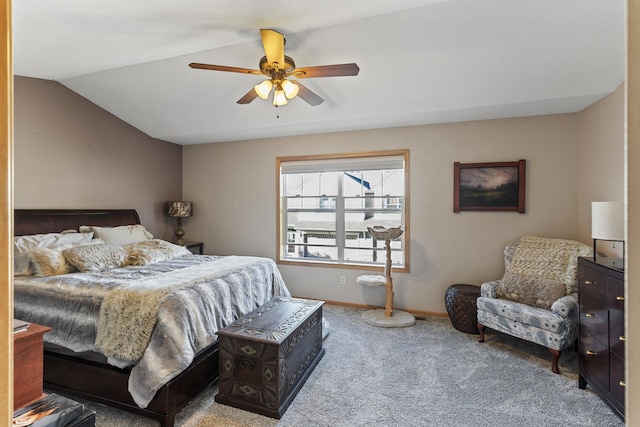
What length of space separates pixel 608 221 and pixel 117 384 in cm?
367

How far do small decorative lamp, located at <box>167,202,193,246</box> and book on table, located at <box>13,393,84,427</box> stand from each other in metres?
3.80

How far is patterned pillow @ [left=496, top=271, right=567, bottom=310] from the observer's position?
9.18 feet

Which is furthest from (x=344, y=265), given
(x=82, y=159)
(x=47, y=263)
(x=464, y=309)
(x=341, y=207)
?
(x=82, y=159)

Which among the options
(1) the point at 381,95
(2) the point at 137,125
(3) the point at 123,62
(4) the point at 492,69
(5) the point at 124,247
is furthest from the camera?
(2) the point at 137,125

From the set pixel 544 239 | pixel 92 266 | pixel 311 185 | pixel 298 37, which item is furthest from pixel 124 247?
pixel 544 239

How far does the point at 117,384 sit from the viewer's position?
2021mm

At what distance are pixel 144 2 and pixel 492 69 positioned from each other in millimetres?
2835

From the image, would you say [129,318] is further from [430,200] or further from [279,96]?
[430,200]

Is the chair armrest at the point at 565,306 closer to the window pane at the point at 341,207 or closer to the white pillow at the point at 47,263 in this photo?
the window pane at the point at 341,207

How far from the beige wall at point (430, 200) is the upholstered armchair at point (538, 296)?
371mm

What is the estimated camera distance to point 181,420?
79.0 inches

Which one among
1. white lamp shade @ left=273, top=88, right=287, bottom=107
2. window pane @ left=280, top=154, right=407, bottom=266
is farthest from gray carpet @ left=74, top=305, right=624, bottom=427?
white lamp shade @ left=273, top=88, right=287, bottom=107

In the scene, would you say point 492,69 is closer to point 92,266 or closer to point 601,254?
point 601,254

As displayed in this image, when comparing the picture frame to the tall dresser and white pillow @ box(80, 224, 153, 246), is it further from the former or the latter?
white pillow @ box(80, 224, 153, 246)
